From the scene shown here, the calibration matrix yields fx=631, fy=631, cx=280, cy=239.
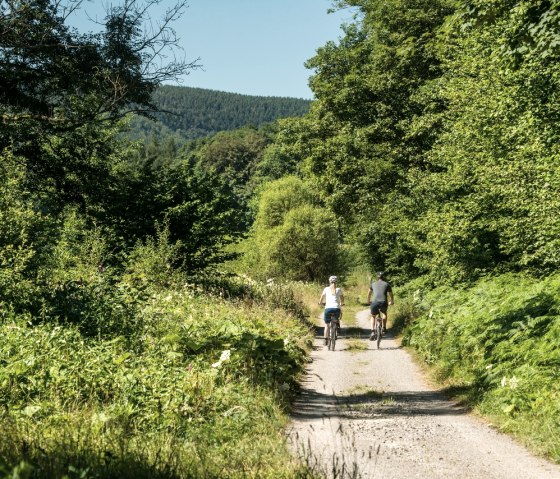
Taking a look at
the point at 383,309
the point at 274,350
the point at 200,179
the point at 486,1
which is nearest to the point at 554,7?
the point at 486,1

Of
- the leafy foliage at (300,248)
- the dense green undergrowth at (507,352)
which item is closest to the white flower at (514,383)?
the dense green undergrowth at (507,352)

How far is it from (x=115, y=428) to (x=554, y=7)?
7.42 m

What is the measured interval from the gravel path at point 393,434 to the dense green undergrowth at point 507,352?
343 mm

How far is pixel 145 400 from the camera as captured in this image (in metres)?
7.37

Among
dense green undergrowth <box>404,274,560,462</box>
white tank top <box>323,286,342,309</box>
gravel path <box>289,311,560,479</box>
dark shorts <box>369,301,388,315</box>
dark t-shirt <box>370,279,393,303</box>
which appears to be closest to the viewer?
gravel path <box>289,311,560,479</box>

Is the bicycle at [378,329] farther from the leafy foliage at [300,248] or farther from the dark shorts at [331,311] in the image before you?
the leafy foliage at [300,248]

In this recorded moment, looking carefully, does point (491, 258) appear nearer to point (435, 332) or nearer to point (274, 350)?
point (435, 332)

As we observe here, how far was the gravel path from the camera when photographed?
6363 millimetres

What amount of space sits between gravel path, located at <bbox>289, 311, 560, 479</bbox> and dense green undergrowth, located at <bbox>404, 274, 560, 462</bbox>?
1.12 feet

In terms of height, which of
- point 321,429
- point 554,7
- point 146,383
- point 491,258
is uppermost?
point 554,7

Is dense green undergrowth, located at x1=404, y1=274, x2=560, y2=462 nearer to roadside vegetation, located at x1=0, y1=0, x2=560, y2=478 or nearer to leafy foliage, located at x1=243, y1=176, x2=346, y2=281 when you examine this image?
Answer: roadside vegetation, located at x1=0, y1=0, x2=560, y2=478

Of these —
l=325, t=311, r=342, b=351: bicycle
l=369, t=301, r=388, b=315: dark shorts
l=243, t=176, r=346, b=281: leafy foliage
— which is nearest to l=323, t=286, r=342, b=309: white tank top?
l=325, t=311, r=342, b=351: bicycle

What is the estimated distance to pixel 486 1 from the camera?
31.1 feet

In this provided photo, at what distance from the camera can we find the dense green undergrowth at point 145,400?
16.9 ft
